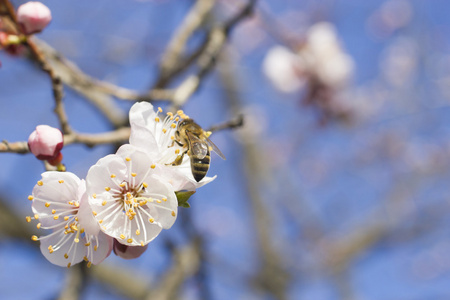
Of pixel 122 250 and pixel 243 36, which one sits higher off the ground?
pixel 243 36

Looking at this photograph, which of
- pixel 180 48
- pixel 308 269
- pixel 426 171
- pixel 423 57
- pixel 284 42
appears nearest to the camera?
pixel 180 48

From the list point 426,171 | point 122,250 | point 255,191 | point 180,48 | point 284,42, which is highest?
point 426,171

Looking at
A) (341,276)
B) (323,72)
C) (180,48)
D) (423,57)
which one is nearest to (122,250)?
(180,48)

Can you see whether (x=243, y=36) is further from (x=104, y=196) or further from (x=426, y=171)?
(x=104, y=196)

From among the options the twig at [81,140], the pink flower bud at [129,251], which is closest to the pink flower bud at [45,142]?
the twig at [81,140]

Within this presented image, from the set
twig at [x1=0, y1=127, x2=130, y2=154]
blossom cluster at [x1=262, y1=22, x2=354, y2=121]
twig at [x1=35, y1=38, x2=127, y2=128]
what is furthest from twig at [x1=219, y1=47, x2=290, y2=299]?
twig at [x1=0, y1=127, x2=130, y2=154]

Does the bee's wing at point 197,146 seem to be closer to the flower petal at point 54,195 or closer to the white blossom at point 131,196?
the white blossom at point 131,196

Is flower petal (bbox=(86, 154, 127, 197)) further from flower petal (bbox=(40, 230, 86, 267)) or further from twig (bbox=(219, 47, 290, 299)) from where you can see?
twig (bbox=(219, 47, 290, 299))
